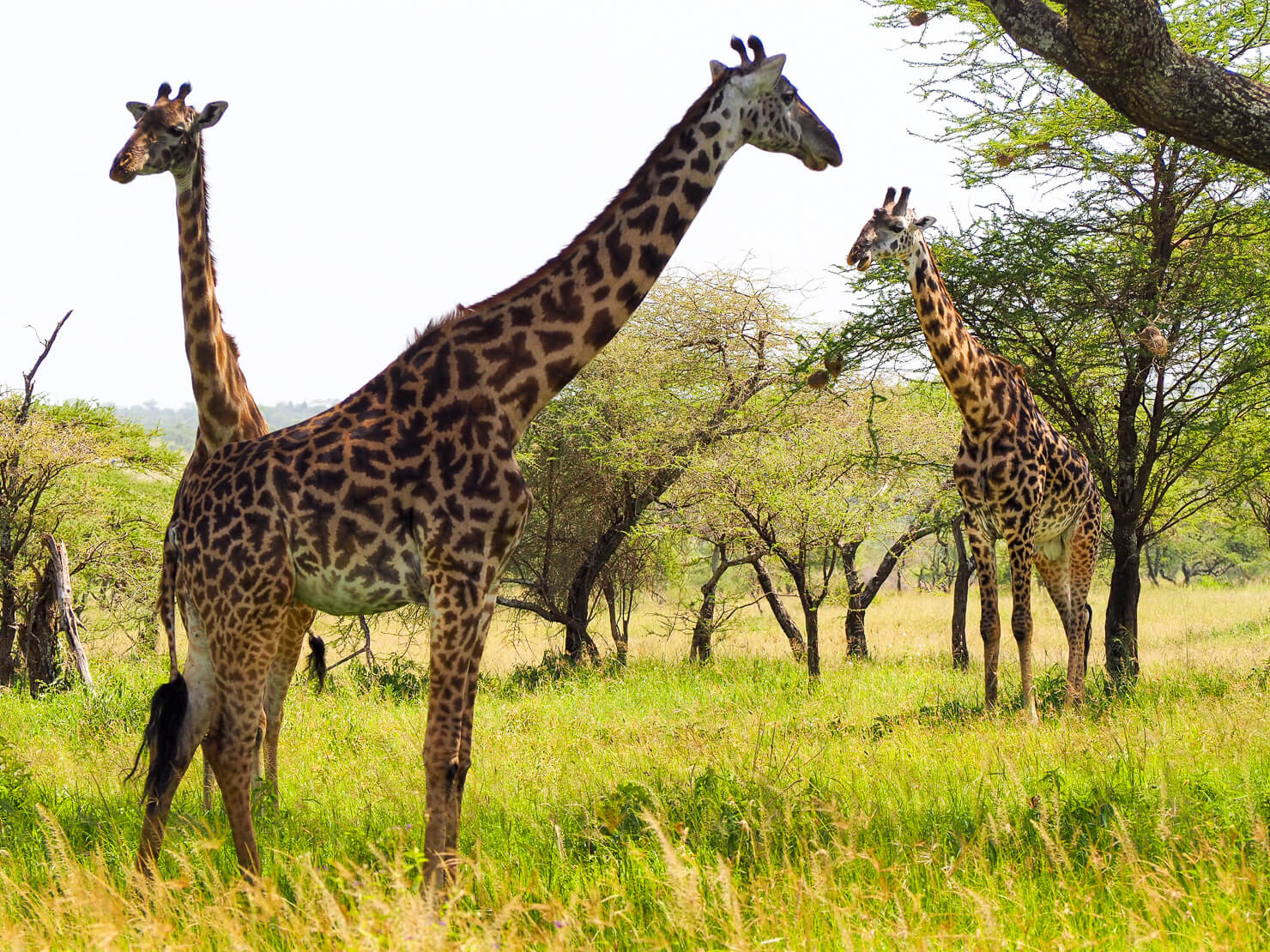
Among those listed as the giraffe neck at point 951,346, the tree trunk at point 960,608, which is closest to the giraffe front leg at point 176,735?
the giraffe neck at point 951,346

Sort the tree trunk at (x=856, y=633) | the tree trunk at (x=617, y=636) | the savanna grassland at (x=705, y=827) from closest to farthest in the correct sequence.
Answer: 1. the savanna grassland at (x=705, y=827)
2. the tree trunk at (x=617, y=636)
3. the tree trunk at (x=856, y=633)

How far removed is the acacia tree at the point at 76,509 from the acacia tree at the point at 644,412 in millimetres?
5235

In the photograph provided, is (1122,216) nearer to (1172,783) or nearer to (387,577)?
(1172,783)

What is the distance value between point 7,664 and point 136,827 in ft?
35.1

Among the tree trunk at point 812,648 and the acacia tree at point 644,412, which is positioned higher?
the acacia tree at point 644,412

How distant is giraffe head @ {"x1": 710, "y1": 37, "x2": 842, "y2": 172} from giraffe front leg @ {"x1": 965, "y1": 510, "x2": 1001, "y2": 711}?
13.8 feet

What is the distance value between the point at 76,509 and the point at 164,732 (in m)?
11.3

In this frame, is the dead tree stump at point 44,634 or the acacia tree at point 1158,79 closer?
the acacia tree at point 1158,79

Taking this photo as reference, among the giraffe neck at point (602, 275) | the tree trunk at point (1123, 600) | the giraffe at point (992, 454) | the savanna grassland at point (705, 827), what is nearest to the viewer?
the savanna grassland at point (705, 827)

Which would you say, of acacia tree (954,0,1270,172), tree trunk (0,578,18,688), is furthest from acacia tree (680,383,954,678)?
tree trunk (0,578,18,688)

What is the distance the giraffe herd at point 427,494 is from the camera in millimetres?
4633

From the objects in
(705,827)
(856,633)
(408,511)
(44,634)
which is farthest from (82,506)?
(705,827)

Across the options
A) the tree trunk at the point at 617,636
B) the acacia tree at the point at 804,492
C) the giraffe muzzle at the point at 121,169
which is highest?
the giraffe muzzle at the point at 121,169

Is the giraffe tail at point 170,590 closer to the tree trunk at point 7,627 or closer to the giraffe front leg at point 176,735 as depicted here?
the giraffe front leg at point 176,735
